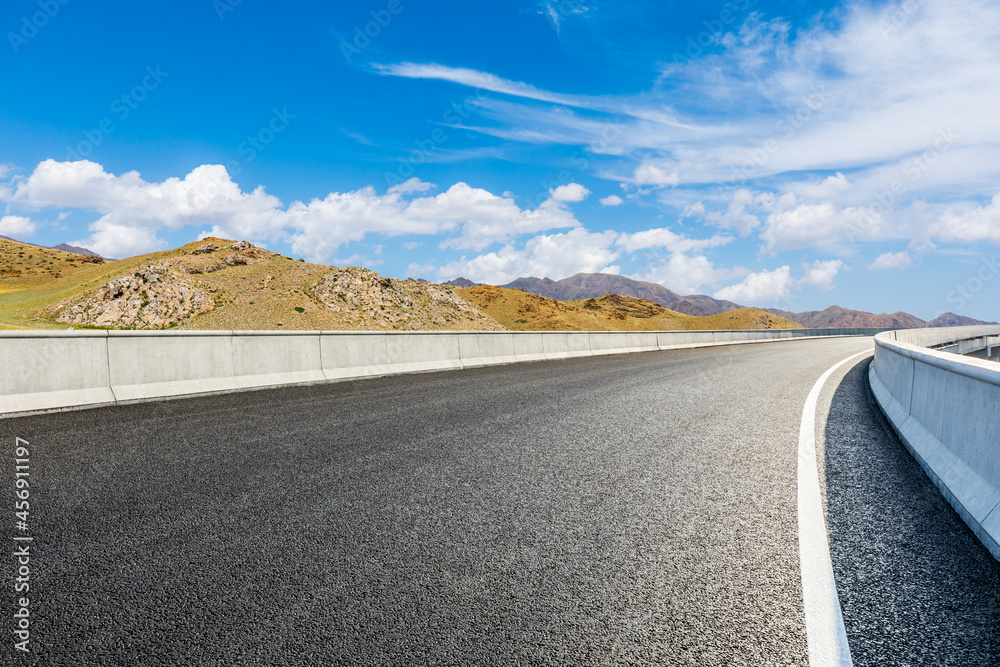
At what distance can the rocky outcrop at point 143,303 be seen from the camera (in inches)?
1950

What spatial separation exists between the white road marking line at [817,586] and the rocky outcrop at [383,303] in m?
52.8

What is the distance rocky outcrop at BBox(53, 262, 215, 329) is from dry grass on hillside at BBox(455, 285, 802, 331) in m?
41.5

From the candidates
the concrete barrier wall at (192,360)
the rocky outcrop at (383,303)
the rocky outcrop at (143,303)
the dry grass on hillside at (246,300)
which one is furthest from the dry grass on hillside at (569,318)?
the concrete barrier wall at (192,360)

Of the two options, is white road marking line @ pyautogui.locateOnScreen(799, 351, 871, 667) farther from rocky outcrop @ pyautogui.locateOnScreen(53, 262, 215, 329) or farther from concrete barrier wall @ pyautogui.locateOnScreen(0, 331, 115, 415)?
rocky outcrop @ pyautogui.locateOnScreen(53, 262, 215, 329)

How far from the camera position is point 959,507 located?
439 centimetres

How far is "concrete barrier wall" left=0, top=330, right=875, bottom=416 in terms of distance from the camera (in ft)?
28.1

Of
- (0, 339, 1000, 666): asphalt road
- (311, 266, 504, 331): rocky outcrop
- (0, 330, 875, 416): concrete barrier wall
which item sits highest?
(311, 266, 504, 331): rocky outcrop

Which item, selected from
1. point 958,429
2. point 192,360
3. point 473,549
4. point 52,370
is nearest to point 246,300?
point 192,360

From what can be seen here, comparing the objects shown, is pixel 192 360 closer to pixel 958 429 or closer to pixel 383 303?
pixel 958 429

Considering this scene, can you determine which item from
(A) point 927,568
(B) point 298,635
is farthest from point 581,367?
(B) point 298,635

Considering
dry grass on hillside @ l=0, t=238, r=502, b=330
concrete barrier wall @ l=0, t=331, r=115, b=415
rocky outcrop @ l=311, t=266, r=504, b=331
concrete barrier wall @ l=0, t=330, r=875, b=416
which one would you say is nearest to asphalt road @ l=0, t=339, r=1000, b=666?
concrete barrier wall @ l=0, t=331, r=115, b=415

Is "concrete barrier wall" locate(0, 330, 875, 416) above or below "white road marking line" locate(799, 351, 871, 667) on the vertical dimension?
above

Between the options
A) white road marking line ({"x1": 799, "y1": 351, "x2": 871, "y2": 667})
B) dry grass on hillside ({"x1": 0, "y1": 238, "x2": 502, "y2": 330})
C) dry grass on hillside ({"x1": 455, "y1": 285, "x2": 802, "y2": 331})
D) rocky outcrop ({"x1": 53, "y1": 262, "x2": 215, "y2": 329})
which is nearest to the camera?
white road marking line ({"x1": 799, "y1": 351, "x2": 871, "y2": 667})

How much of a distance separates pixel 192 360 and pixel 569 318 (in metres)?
84.0
